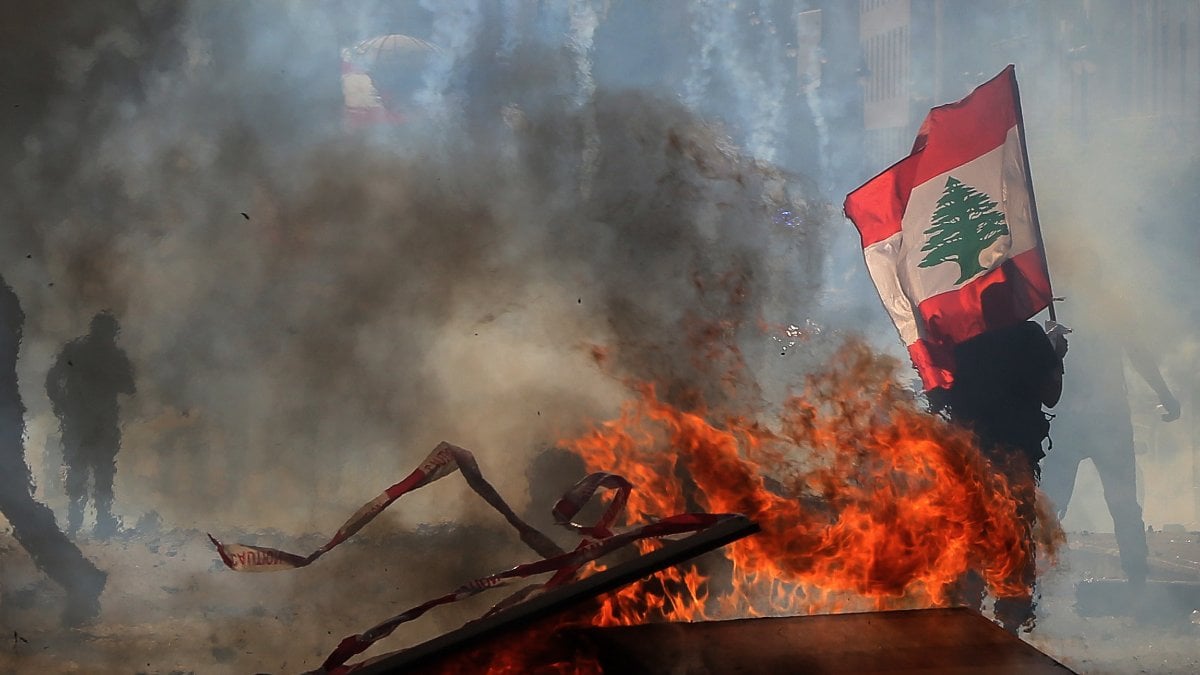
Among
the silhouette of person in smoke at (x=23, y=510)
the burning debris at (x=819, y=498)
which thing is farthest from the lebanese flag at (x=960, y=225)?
the silhouette of person in smoke at (x=23, y=510)

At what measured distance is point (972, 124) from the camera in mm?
4227

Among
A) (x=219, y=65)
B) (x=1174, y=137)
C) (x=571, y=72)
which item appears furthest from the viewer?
(x=1174, y=137)

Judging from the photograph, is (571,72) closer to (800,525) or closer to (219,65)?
(219,65)

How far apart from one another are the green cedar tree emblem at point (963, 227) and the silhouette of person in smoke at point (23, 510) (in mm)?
4492

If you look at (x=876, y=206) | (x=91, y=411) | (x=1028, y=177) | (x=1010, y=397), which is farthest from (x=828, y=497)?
(x=91, y=411)

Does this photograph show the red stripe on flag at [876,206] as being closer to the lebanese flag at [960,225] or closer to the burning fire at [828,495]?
the lebanese flag at [960,225]

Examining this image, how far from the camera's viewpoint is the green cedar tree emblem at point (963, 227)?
13.9 feet

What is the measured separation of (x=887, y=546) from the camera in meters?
3.15

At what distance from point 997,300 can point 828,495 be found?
1501mm

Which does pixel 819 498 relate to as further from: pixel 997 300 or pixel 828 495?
pixel 997 300

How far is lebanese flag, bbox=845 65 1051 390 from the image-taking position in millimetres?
4234

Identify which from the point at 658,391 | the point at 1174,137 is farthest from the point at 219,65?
the point at 1174,137

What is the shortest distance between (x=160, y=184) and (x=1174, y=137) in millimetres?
5304

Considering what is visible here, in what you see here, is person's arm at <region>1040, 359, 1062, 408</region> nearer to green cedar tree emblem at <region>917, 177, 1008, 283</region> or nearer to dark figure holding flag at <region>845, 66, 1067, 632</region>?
dark figure holding flag at <region>845, 66, 1067, 632</region>
